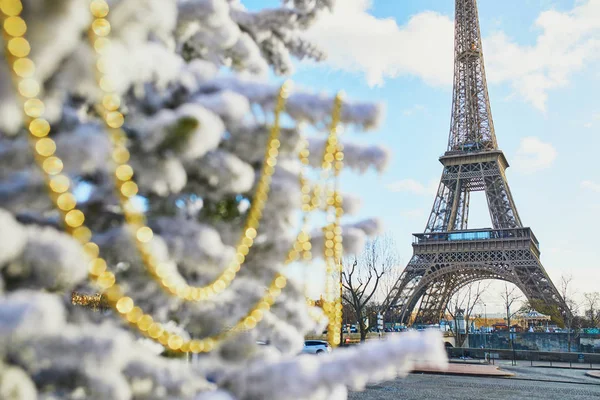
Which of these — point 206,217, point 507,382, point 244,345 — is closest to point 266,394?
point 244,345

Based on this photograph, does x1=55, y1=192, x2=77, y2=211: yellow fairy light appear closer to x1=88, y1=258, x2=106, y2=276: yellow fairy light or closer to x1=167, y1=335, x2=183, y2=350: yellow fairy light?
x1=88, y1=258, x2=106, y2=276: yellow fairy light

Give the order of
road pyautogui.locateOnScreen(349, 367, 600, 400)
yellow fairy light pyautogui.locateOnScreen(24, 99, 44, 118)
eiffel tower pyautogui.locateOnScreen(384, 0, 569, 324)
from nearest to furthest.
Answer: yellow fairy light pyautogui.locateOnScreen(24, 99, 44, 118) < road pyautogui.locateOnScreen(349, 367, 600, 400) < eiffel tower pyautogui.locateOnScreen(384, 0, 569, 324)

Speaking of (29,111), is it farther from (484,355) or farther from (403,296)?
(403,296)

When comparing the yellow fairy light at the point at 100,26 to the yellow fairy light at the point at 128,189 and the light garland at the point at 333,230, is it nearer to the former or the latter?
the yellow fairy light at the point at 128,189

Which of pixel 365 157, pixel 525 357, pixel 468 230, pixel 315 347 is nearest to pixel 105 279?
pixel 365 157

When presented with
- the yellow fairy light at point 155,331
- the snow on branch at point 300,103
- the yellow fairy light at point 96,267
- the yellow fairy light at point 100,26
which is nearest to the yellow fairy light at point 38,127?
the yellow fairy light at point 100,26

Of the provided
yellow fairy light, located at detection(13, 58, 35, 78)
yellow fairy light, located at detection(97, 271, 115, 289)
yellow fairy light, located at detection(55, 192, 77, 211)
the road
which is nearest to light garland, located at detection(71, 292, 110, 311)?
yellow fairy light, located at detection(97, 271, 115, 289)

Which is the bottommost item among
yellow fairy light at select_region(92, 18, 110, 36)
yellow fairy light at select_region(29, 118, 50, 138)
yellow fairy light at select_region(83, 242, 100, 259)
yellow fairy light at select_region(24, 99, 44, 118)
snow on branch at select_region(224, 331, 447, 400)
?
snow on branch at select_region(224, 331, 447, 400)

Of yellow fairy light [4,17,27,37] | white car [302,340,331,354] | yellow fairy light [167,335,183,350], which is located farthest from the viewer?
white car [302,340,331,354]
